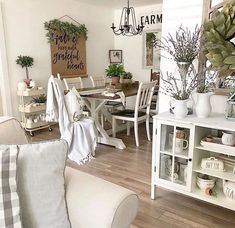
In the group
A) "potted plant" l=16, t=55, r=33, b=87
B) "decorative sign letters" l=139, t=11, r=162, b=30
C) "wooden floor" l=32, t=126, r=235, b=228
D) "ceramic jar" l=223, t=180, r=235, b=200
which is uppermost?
"decorative sign letters" l=139, t=11, r=162, b=30

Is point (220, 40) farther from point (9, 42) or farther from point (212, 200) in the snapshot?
point (9, 42)

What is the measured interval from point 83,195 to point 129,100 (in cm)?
361

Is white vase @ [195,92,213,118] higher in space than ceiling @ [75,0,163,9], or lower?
lower

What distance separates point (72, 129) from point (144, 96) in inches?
47.8

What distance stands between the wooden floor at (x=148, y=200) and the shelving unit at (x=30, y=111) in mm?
1328

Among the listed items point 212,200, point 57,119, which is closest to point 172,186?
point 212,200

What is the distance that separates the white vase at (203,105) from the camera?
1.86 metres

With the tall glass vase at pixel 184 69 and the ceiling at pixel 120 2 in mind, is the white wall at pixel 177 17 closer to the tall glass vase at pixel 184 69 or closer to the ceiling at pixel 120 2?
the tall glass vase at pixel 184 69

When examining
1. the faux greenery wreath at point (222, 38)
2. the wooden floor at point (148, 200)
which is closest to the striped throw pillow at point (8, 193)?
the wooden floor at point (148, 200)

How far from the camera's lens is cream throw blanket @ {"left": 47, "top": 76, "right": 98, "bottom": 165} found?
9.82 feet

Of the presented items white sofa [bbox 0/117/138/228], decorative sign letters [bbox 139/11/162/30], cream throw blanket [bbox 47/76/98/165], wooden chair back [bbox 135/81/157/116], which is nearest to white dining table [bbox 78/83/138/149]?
wooden chair back [bbox 135/81/157/116]

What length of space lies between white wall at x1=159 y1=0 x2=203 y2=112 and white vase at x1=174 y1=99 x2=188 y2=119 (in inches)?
17.7

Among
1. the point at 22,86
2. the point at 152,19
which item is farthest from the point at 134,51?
the point at 22,86

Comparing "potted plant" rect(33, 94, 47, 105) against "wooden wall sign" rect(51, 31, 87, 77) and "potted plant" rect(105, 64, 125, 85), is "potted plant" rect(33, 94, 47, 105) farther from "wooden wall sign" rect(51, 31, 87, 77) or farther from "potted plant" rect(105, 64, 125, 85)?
"potted plant" rect(105, 64, 125, 85)
